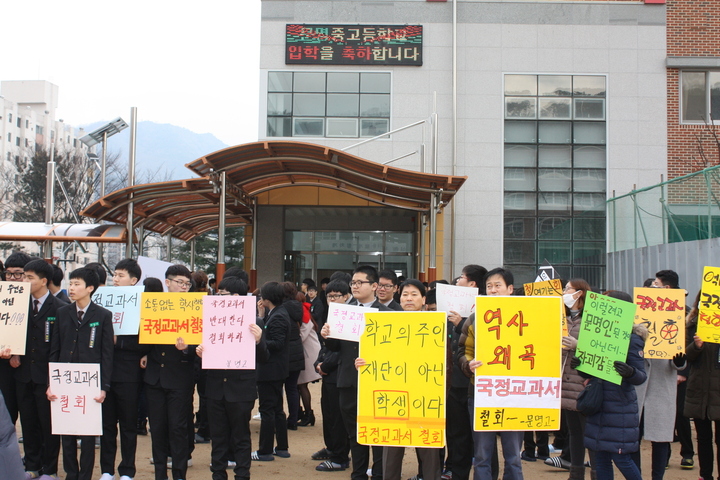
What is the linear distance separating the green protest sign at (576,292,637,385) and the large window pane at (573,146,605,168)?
14799 mm

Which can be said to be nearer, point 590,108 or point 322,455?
point 322,455

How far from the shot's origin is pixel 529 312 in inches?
213

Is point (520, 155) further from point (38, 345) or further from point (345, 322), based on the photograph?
point (38, 345)

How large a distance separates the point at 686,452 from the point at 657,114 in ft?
45.3

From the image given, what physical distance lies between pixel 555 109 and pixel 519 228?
3563 millimetres

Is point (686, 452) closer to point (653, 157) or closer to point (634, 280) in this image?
point (634, 280)

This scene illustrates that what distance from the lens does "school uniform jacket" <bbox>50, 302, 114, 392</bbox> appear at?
6281 millimetres

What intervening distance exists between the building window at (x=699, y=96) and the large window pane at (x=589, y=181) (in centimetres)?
281

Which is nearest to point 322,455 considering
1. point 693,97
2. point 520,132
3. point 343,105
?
point 343,105

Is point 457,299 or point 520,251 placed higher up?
point 520,251

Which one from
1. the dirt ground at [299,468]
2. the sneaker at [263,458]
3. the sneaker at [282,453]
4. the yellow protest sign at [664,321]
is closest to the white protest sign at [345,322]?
the dirt ground at [299,468]

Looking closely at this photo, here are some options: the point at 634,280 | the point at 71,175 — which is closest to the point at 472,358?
the point at 634,280

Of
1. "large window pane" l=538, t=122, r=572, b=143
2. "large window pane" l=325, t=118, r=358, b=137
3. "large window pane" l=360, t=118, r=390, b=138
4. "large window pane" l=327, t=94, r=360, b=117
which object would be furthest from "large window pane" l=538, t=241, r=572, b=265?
"large window pane" l=327, t=94, r=360, b=117

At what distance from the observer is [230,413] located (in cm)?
641
